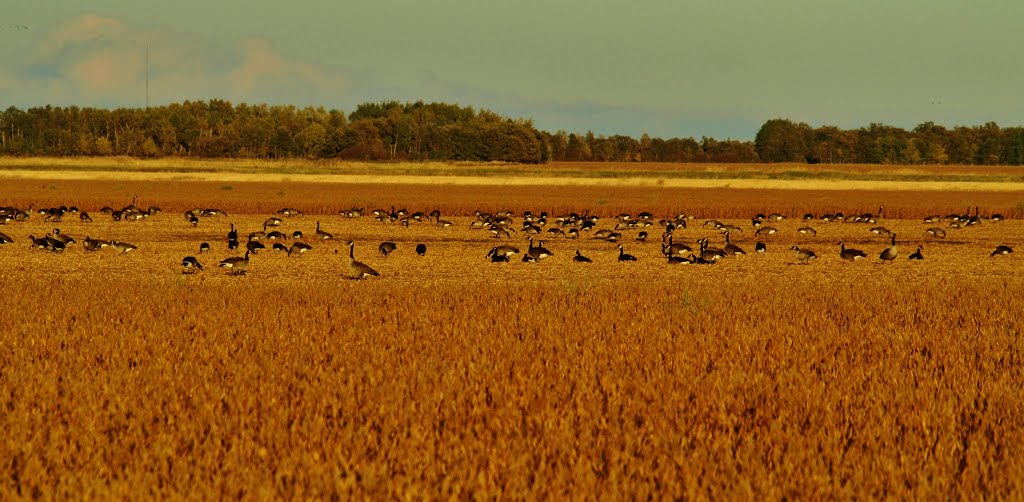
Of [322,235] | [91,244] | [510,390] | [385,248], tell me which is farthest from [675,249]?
[510,390]

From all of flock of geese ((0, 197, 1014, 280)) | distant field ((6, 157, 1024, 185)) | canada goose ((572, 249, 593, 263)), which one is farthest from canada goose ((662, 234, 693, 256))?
distant field ((6, 157, 1024, 185))

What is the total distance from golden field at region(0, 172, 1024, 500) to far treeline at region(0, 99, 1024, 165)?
113m

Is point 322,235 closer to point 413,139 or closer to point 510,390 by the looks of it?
point 510,390

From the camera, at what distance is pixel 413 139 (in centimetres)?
14388

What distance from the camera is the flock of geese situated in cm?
2322

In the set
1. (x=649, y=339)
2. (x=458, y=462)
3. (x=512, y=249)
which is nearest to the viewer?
(x=458, y=462)

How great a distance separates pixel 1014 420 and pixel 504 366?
426 centimetres

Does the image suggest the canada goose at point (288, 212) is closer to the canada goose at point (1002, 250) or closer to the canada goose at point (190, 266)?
the canada goose at point (190, 266)

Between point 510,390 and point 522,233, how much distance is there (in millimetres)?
25647

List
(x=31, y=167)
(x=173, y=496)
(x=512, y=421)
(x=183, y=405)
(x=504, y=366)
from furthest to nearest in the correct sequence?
1. (x=31, y=167)
2. (x=504, y=366)
3. (x=183, y=405)
4. (x=512, y=421)
5. (x=173, y=496)

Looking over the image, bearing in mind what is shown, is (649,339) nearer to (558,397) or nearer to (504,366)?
(504,366)

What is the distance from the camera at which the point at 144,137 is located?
5965 inches

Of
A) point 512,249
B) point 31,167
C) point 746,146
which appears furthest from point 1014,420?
point 746,146

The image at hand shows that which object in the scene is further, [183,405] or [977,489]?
[183,405]
